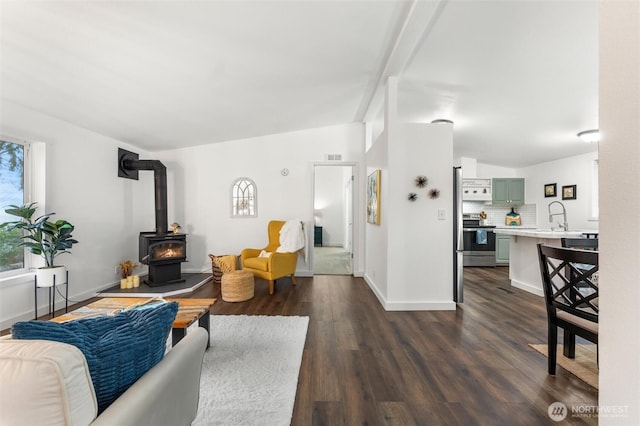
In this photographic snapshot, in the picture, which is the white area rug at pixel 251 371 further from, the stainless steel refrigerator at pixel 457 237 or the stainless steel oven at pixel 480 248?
the stainless steel oven at pixel 480 248

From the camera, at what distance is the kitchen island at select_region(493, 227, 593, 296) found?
3.64 m

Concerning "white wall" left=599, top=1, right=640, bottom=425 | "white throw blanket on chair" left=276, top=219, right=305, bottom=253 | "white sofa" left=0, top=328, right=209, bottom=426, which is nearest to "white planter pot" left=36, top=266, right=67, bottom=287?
"white throw blanket on chair" left=276, top=219, right=305, bottom=253

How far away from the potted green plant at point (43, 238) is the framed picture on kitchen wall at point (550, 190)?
8.44 metres

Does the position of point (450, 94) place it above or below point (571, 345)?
above

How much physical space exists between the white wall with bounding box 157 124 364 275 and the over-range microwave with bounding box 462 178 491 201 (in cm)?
302

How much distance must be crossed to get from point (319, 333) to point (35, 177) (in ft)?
12.1

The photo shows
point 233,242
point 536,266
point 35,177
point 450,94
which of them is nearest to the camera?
point 35,177

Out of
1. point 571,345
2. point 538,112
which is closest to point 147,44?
point 571,345

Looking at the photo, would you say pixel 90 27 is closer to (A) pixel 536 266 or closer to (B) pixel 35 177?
(B) pixel 35 177

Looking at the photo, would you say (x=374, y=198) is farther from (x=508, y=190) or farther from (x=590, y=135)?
(x=508, y=190)

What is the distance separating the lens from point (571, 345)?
2178 millimetres

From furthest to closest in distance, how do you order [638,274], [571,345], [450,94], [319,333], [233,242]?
[233,242]
[450,94]
[319,333]
[571,345]
[638,274]

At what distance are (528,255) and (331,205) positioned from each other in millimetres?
6122

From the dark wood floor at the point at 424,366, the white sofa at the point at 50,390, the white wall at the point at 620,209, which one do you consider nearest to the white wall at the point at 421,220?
the dark wood floor at the point at 424,366
